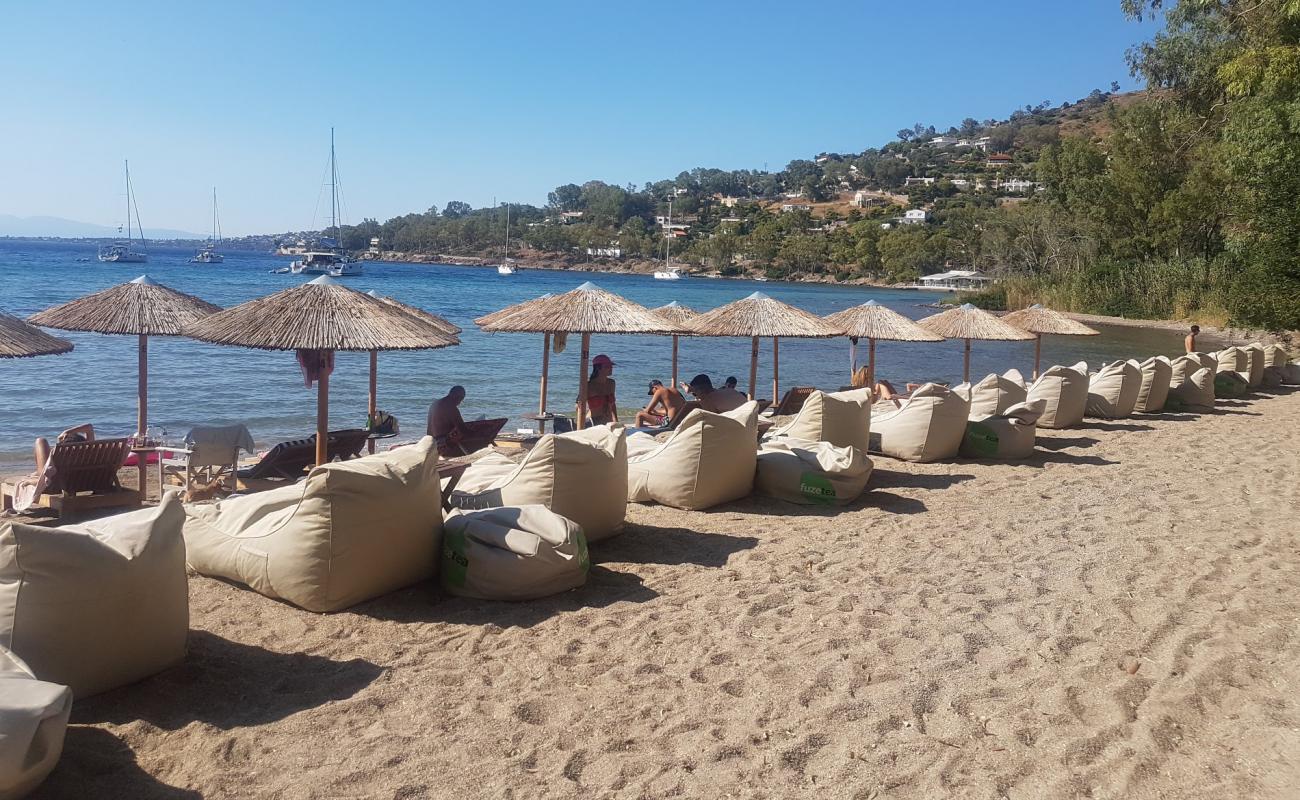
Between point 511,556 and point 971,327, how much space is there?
10.1 metres

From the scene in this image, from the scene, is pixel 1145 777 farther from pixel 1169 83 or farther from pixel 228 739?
pixel 1169 83

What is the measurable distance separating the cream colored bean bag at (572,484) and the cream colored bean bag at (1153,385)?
940 centimetres

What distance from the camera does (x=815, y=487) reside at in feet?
23.4

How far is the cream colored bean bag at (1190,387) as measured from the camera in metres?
13.4

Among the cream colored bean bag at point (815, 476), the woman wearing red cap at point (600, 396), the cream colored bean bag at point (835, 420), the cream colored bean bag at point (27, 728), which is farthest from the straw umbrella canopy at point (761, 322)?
the cream colored bean bag at point (27, 728)

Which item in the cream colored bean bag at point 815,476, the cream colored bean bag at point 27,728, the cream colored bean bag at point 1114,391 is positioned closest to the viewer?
the cream colored bean bag at point 27,728

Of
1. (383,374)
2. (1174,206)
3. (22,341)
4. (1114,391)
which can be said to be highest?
(1174,206)

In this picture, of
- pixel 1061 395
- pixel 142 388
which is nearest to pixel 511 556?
pixel 142 388

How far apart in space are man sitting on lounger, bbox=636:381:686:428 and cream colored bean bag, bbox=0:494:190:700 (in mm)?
6352

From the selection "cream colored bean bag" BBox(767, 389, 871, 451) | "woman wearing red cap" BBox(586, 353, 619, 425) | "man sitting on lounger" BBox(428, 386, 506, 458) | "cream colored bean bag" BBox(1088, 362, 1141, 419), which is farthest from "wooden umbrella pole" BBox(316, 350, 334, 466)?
"cream colored bean bag" BBox(1088, 362, 1141, 419)

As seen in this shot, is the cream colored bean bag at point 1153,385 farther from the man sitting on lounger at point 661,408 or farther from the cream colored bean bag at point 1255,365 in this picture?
the man sitting on lounger at point 661,408

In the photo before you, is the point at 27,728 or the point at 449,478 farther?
the point at 449,478

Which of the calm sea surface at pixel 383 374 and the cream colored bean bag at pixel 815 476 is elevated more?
the cream colored bean bag at pixel 815 476

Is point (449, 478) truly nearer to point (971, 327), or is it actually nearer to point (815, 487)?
point (815, 487)
